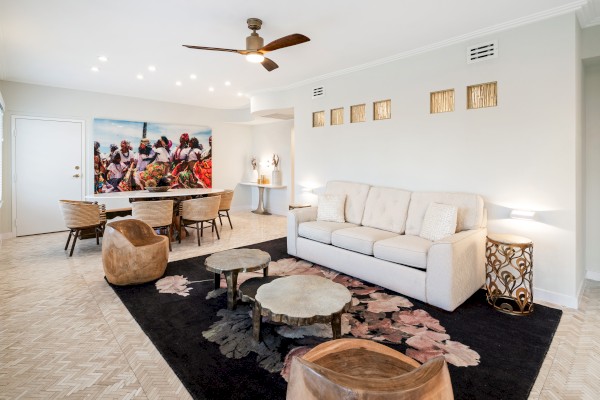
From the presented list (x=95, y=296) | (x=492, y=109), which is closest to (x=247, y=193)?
(x=95, y=296)

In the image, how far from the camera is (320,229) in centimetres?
417

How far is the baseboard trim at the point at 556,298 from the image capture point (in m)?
3.03

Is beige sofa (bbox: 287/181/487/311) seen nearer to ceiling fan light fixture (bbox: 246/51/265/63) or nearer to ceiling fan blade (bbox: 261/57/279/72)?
ceiling fan blade (bbox: 261/57/279/72)

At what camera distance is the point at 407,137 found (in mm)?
4281

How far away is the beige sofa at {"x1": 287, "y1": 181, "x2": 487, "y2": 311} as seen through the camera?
9.63 feet

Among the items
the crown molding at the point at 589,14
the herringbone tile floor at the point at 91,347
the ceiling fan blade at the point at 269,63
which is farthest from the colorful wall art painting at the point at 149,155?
the crown molding at the point at 589,14

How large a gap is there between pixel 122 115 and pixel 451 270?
7123mm

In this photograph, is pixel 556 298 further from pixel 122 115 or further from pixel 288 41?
pixel 122 115

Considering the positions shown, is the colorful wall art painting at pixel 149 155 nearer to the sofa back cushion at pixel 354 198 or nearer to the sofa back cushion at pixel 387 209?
the sofa back cushion at pixel 354 198

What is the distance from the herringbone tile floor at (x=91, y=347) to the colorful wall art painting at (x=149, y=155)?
3202 mm

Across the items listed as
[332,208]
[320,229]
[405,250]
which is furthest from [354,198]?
[405,250]

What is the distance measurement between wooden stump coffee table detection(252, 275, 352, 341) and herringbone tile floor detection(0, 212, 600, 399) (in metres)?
0.69

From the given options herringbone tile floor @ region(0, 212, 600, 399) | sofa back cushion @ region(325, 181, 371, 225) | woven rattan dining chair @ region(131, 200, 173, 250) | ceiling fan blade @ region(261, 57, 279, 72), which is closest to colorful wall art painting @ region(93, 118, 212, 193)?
woven rattan dining chair @ region(131, 200, 173, 250)

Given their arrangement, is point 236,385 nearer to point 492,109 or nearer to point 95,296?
point 95,296
